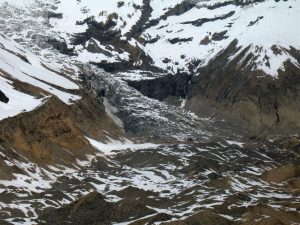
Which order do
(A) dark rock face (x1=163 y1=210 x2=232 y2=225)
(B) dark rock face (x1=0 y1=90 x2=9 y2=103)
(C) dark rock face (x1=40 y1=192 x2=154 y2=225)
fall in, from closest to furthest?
1. (A) dark rock face (x1=163 y1=210 x2=232 y2=225)
2. (C) dark rock face (x1=40 y1=192 x2=154 y2=225)
3. (B) dark rock face (x1=0 y1=90 x2=9 y2=103)

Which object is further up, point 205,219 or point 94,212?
point 205,219

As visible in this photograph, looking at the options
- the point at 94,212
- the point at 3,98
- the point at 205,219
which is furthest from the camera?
the point at 3,98

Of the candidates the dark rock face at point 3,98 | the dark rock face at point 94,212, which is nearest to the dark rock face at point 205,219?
the dark rock face at point 94,212

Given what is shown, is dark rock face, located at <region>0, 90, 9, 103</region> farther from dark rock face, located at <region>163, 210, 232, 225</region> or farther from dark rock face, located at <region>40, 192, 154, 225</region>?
dark rock face, located at <region>163, 210, 232, 225</region>

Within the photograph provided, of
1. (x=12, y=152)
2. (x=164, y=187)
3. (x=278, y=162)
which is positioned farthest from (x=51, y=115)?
(x=278, y=162)

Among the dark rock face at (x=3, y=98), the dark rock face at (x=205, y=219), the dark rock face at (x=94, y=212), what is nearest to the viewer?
the dark rock face at (x=205, y=219)

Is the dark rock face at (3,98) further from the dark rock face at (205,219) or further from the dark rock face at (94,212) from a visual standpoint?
the dark rock face at (205,219)

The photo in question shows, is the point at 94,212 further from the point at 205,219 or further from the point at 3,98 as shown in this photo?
the point at 3,98

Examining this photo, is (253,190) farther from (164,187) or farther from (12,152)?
(12,152)

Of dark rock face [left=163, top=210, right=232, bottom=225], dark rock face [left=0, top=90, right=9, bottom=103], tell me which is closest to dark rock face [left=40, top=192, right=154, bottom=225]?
dark rock face [left=163, top=210, right=232, bottom=225]

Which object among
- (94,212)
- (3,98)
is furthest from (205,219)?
(3,98)

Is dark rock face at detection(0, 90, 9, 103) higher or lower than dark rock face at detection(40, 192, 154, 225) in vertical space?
higher

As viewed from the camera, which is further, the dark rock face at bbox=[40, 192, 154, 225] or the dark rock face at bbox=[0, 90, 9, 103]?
the dark rock face at bbox=[0, 90, 9, 103]

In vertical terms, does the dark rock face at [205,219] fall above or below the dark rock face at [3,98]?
below
